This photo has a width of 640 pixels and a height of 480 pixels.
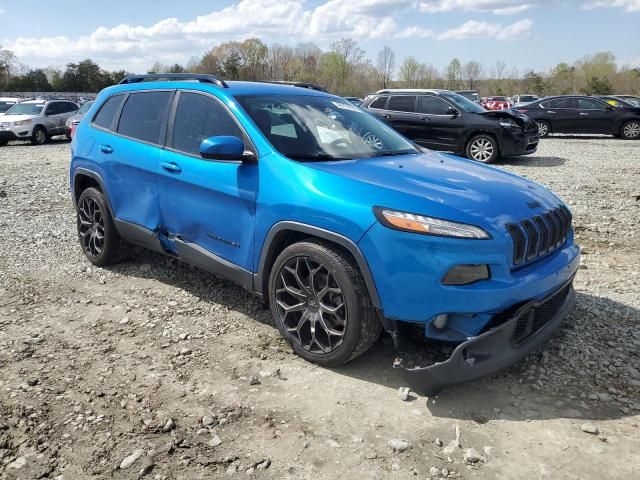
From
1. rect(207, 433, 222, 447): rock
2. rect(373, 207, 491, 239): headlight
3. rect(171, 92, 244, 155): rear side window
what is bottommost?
rect(207, 433, 222, 447): rock

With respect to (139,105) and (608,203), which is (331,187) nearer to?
(139,105)

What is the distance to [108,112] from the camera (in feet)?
17.1

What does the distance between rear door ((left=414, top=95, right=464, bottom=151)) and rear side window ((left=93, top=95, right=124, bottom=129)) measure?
28.9 feet

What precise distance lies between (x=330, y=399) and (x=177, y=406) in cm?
87

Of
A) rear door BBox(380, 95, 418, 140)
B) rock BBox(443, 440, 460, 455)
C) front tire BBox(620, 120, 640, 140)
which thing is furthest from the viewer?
front tire BBox(620, 120, 640, 140)

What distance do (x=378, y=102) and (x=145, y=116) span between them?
9.80m

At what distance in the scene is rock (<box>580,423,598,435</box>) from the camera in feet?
9.34

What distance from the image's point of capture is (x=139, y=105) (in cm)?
485

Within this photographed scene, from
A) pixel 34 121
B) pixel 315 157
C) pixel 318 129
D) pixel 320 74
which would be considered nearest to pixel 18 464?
pixel 315 157

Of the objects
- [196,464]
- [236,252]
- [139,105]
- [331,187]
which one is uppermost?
[139,105]

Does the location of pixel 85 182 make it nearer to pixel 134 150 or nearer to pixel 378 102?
pixel 134 150

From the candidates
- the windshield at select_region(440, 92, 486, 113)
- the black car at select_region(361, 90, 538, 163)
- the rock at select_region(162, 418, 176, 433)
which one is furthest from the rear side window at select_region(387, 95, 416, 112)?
the rock at select_region(162, 418, 176, 433)

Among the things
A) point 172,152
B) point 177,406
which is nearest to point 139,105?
point 172,152

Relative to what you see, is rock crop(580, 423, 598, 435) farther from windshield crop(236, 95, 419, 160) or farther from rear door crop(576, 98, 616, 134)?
rear door crop(576, 98, 616, 134)
